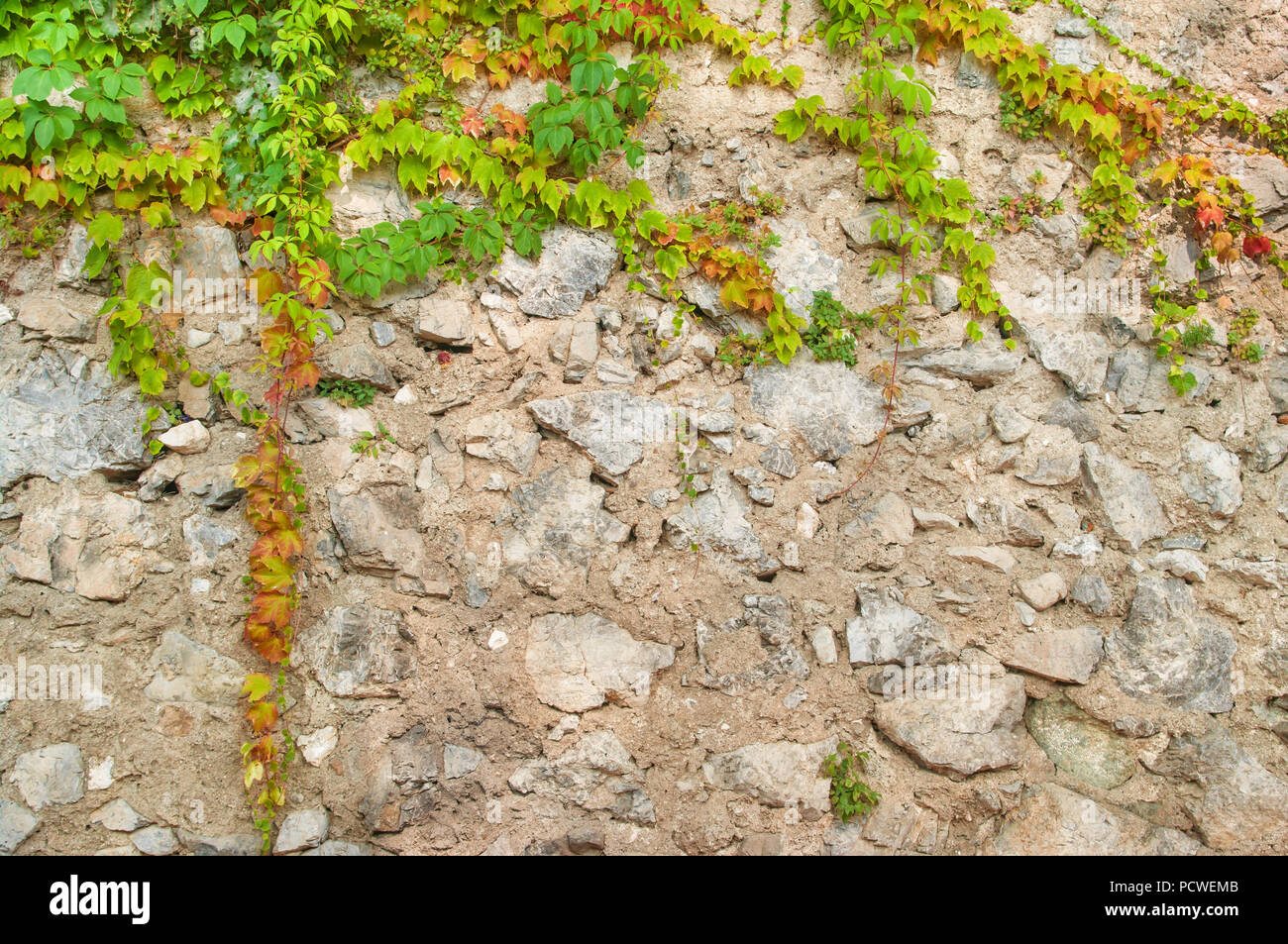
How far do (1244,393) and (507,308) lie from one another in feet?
9.23

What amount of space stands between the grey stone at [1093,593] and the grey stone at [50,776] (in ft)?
11.3

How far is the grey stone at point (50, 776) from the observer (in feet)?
8.39

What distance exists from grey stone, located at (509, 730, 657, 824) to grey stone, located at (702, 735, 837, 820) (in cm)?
25

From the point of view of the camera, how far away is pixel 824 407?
3074mm

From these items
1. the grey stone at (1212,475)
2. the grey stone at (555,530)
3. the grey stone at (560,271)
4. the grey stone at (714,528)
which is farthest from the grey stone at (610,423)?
the grey stone at (1212,475)

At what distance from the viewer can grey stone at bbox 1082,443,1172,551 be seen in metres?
2.99

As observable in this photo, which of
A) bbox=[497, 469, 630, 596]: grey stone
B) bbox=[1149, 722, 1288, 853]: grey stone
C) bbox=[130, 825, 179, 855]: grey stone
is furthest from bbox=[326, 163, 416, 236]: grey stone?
bbox=[1149, 722, 1288, 853]: grey stone

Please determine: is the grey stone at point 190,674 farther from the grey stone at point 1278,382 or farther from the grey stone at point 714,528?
the grey stone at point 1278,382

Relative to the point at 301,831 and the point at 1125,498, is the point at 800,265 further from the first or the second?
A: the point at 301,831

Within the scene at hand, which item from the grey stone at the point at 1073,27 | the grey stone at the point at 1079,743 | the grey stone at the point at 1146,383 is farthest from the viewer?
the grey stone at the point at 1073,27

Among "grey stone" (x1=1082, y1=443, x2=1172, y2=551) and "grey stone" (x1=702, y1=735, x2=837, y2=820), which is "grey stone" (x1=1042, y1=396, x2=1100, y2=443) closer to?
"grey stone" (x1=1082, y1=443, x2=1172, y2=551)

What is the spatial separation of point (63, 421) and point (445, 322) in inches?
51.9

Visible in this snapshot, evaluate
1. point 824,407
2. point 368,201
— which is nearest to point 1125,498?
point 824,407

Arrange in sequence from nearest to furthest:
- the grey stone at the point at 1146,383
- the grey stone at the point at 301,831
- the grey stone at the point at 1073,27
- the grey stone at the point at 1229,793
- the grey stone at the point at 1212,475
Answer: the grey stone at the point at 301,831
the grey stone at the point at 1229,793
the grey stone at the point at 1212,475
the grey stone at the point at 1146,383
the grey stone at the point at 1073,27
